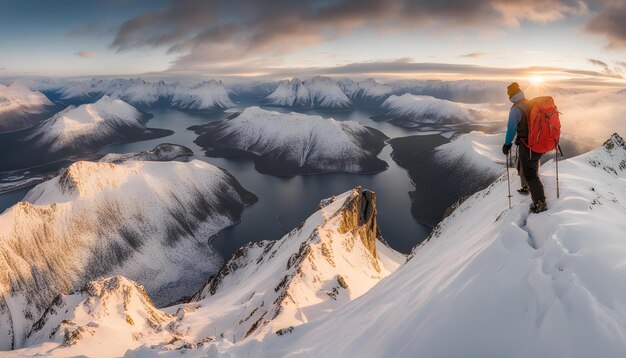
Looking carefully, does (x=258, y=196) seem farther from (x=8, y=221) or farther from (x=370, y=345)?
(x=370, y=345)

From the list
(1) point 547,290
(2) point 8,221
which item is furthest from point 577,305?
(2) point 8,221

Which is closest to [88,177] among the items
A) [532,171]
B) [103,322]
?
[103,322]

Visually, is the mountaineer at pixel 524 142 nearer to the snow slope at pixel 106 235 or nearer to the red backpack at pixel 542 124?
the red backpack at pixel 542 124

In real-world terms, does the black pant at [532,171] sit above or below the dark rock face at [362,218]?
above

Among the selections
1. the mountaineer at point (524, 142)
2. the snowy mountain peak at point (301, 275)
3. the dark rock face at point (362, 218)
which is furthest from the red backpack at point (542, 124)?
the dark rock face at point (362, 218)

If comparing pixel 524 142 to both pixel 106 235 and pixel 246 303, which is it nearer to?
pixel 246 303
